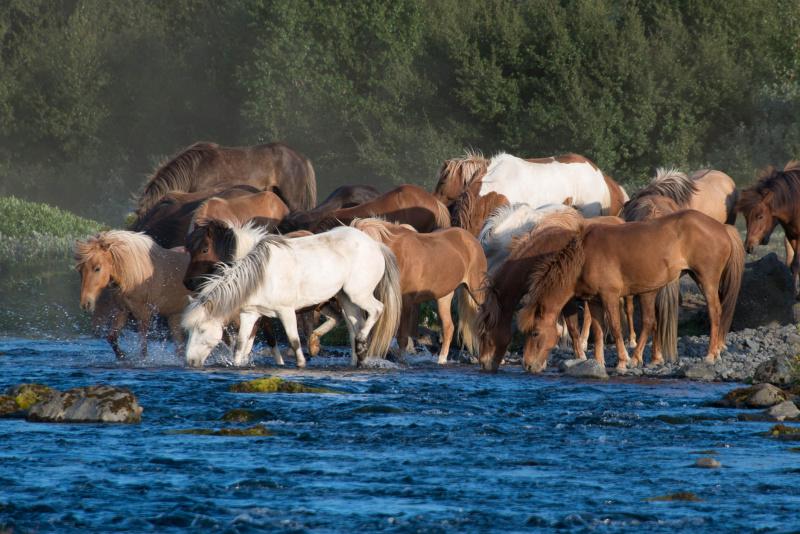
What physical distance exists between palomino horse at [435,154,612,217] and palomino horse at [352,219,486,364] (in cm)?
292

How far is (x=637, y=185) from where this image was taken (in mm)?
39875

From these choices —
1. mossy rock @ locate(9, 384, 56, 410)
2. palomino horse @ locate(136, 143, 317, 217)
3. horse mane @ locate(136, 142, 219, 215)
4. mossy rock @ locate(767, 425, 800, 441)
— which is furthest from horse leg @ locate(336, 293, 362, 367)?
horse mane @ locate(136, 142, 219, 215)

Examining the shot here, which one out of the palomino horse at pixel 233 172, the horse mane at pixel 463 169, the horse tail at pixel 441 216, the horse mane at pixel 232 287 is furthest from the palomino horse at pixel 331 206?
the horse mane at pixel 232 287

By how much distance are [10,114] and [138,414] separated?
3810cm

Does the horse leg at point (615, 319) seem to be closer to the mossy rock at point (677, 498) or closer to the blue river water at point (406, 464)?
the blue river water at point (406, 464)

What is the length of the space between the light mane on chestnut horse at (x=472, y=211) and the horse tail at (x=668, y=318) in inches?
153

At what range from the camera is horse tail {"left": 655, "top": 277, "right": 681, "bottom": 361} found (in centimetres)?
1655

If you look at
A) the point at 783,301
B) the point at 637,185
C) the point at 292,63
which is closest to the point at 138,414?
the point at 783,301

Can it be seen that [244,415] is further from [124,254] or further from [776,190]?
[776,190]

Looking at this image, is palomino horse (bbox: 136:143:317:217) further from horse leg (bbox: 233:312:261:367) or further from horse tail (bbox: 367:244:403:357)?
→ horse leg (bbox: 233:312:261:367)

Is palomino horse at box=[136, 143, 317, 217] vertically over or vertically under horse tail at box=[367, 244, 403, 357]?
over

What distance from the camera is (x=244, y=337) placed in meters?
15.0

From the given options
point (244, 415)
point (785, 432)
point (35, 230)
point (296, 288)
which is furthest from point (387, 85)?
point (785, 432)

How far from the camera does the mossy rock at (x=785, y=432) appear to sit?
36.4 feet
